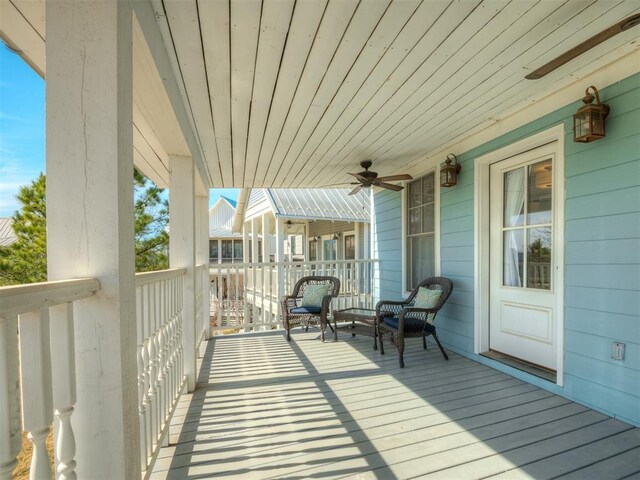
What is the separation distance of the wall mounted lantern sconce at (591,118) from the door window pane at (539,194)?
1.99ft

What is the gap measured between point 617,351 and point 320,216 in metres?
5.96

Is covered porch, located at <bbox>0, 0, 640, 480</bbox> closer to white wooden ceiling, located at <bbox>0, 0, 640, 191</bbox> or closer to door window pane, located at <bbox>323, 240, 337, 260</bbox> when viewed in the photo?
white wooden ceiling, located at <bbox>0, 0, 640, 191</bbox>

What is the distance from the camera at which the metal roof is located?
25.1 feet

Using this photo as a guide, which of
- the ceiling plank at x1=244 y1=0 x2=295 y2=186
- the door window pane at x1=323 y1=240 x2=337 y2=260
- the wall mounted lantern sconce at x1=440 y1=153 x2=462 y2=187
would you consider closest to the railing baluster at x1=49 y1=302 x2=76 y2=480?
the ceiling plank at x1=244 y1=0 x2=295 y2=186

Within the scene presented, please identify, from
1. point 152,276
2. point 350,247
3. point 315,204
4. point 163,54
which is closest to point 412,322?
point 152,276

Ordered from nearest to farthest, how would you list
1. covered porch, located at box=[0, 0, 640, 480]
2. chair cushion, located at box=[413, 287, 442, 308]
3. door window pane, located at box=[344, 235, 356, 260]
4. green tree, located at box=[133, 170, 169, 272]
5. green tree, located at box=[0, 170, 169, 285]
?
covered porch, located at box=[0, 0, 640, 480] < chair cushion, located at box=[413, 287, 442, 308] < green tree, located at box=[0, 170, 169, 285] < green tree, located at box=[133, 170, 169, 272] < door window pane, located at box=[344, 235, 356, 260]

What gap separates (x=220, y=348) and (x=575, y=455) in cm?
370

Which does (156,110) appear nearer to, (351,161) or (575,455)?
(351,161)

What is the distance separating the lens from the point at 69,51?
1.05 meters

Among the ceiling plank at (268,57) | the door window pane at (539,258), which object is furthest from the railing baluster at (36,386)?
the door window pane at (539,258)

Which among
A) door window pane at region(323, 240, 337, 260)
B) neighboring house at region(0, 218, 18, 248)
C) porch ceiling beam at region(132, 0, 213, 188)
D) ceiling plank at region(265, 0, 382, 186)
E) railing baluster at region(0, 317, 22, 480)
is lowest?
door window pane at region(323, 240, 337, 260)

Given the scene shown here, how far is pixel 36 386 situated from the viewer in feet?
2.60

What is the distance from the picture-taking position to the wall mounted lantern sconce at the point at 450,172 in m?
3.93

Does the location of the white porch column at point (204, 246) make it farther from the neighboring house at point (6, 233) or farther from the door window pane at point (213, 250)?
the door window pane at point (213, 250)
